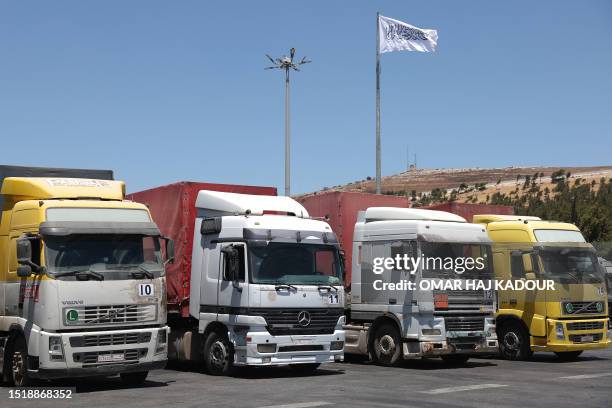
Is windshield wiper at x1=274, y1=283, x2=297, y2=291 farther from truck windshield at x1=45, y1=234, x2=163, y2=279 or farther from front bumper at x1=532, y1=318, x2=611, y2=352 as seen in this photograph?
front bumper at x1=532, y1=318, x2=611, y2=352

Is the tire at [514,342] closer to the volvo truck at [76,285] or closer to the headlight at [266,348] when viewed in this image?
the headlight at [266,348]

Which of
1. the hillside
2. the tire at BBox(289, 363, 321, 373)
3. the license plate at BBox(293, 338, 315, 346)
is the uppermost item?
the hillside

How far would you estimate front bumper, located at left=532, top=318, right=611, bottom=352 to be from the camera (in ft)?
68.5

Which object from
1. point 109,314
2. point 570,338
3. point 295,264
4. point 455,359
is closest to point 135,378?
point 109,314

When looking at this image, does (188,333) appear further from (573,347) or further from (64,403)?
(573,347)

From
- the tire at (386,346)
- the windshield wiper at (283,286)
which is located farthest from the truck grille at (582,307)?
the windshield wiper at (283,286)

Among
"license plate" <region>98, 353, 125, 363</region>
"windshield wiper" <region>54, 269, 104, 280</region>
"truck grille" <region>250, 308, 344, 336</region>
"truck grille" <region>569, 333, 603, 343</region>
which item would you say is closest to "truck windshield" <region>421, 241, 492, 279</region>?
"truck grille" <region>250, 308, 344, 336</region>

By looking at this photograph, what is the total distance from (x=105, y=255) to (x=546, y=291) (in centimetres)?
1065

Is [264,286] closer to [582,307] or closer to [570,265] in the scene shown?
[570,265]

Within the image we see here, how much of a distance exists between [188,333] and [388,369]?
4.24 m

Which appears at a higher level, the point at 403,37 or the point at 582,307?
the point at 403,37

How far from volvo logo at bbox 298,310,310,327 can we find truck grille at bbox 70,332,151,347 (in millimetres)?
3057

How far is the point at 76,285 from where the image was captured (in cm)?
1470

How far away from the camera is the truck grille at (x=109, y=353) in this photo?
1470 cm
